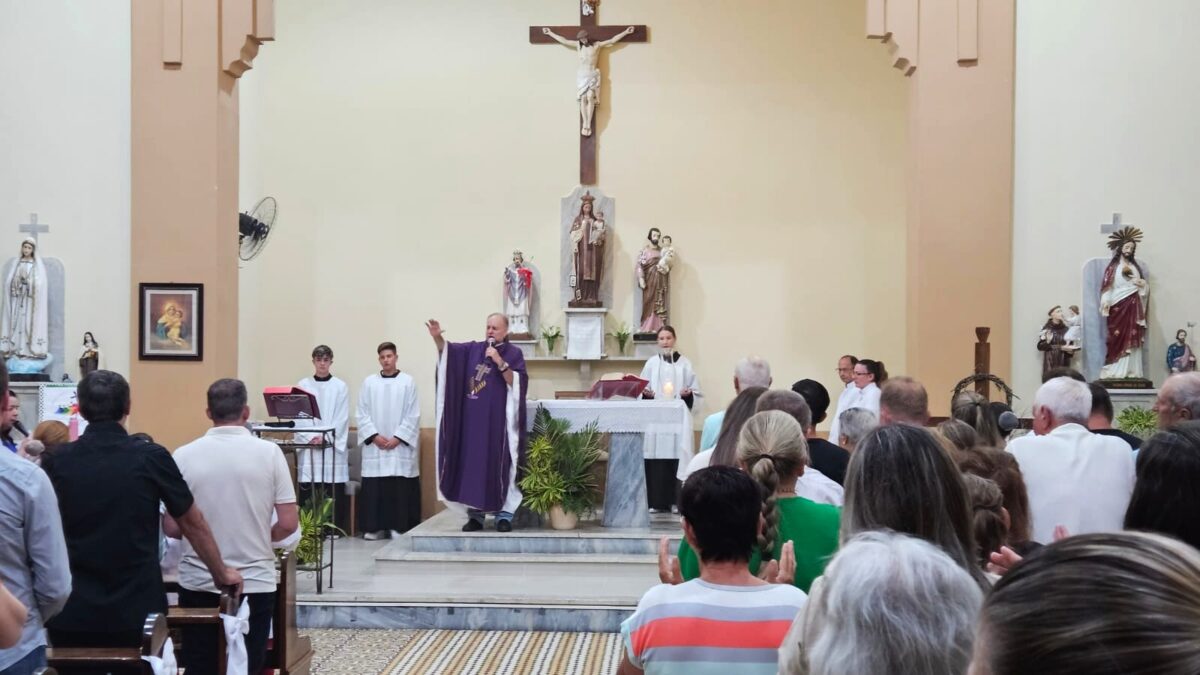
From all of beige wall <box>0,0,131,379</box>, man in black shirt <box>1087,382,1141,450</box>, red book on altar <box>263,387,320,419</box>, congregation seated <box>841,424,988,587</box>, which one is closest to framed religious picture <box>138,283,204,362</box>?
beige wall <box>0,0,131,379</box>

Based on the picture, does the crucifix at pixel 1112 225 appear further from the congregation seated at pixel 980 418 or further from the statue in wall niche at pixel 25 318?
the statue in wall niche at pixel 25 318

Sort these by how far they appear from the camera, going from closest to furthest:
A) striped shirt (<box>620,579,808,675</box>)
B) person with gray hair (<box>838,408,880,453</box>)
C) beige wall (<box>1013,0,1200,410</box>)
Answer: striped shirt (<box>620,579,808,675</box>) < person with gray hair (<box>838,408,880,453</box>) < beige wall (<box>1013,0,1200,410</box>)

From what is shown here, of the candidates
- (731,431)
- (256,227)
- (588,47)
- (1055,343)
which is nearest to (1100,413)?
(731,431)

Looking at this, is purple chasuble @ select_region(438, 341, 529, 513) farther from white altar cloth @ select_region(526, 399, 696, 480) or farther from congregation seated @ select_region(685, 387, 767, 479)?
congregation seated @ select_region(685, 387, 767, 479)

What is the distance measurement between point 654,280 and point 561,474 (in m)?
3.39

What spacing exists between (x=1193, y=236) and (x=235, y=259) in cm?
750

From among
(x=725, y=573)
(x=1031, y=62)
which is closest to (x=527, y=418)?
(x=1031, y=62)

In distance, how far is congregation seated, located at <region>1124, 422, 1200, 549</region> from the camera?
2363 mm

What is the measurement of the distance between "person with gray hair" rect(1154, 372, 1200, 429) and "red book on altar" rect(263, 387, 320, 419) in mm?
5737

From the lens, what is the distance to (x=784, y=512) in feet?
10.6

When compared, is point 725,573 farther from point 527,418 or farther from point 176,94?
point 176,94

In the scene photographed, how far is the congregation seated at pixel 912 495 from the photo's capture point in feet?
7.55

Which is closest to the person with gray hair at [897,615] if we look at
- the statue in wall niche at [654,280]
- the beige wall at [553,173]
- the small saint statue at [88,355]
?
the small saint statue at [88,355]

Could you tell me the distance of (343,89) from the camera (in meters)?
12.5
